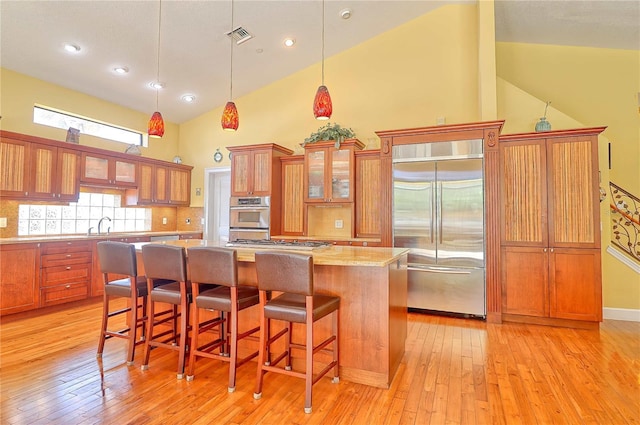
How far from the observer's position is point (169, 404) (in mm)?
2068

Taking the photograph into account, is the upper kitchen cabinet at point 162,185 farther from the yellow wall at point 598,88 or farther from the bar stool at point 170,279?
the yellow wall at point 598,88

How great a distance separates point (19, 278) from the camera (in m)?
3.80

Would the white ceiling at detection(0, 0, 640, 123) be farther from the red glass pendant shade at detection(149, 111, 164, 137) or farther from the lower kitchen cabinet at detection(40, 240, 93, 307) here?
the lower kitchen cabinet at detection(40, 240, 93, 307)

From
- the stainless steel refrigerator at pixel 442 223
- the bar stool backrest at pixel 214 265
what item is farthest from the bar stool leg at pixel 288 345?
the stainless steel refrigerator at pixel 442 223

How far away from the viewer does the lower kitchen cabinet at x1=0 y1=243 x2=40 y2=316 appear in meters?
3.67

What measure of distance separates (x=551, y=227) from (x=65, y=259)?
5.89 metres

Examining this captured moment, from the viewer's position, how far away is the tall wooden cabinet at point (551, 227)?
3.55 meters

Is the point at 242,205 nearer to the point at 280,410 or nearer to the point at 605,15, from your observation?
the point at 280,410

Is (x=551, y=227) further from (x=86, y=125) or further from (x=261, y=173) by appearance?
(x=86, y=125)

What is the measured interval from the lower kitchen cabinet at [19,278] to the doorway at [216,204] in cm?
280

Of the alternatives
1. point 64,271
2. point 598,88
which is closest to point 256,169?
point 64,271

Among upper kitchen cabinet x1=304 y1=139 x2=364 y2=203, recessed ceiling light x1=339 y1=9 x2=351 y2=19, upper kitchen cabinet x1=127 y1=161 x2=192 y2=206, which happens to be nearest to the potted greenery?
upper kitchen cabinet x1=304 y1=139 x2=364 y2=203

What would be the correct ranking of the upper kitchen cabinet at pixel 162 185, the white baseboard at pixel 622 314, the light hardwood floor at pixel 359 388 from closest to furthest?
the light hardwood floor at pixel 359 388 < the white baseboard at pixel 622 314 < the upper kitchen cabinet at pixel 162 185

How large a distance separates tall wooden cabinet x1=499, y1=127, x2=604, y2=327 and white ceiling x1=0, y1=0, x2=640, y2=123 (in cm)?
198
